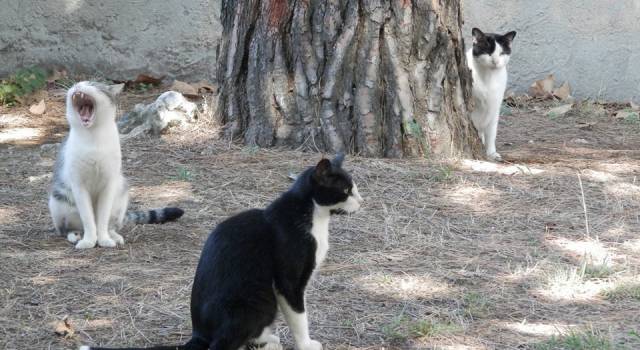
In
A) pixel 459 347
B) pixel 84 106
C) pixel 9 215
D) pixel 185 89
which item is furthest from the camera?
pixel 185 89

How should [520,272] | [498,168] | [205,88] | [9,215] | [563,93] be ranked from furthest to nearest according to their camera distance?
[563,93] → [205,88] → [498,168] → [9,215] → [520,272]

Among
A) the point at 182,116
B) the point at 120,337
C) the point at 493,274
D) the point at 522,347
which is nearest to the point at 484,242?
the point at 493,274

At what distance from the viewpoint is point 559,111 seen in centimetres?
977

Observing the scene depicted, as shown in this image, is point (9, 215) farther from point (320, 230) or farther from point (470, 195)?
point (470, 195)

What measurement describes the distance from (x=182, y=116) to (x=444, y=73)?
7.59 feet

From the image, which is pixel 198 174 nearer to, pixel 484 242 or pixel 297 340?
pixel 484 242

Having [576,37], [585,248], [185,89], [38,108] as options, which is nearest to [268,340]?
[585,248]

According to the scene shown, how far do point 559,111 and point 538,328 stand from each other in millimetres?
6053

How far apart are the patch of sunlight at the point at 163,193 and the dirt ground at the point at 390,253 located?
2 centimetres

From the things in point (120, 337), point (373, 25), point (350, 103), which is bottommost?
point (120, 337)

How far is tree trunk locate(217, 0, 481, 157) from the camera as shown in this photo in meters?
6.66

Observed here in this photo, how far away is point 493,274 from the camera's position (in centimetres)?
483

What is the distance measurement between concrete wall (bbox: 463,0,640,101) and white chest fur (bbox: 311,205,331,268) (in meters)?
6.93

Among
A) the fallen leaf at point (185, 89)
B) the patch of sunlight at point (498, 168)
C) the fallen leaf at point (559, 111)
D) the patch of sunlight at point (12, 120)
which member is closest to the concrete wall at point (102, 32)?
the fallen leaf at point (185, 89)
